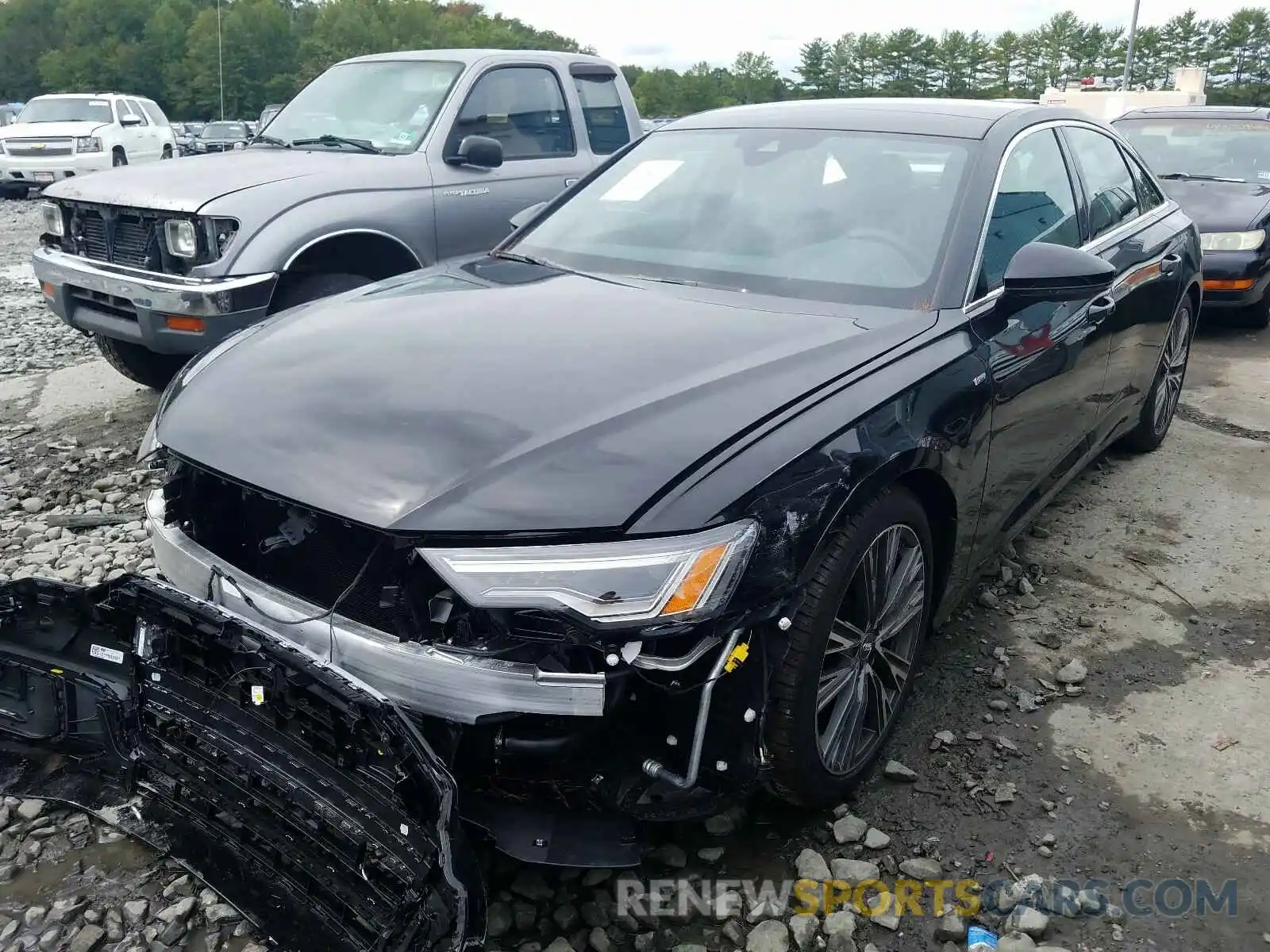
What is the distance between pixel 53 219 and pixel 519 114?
102 inches

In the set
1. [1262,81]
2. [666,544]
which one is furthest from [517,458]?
[1262,81]

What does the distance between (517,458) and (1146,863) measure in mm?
1780

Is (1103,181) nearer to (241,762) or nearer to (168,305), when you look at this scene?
(241,762)

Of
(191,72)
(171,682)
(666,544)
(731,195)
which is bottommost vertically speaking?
(171,682)

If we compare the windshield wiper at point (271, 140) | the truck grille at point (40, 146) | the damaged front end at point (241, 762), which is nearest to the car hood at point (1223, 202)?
the windshield wiper at point (271, 140)

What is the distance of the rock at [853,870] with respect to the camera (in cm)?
242

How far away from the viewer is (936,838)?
101 inches

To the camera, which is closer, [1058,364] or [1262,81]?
[1058,364]

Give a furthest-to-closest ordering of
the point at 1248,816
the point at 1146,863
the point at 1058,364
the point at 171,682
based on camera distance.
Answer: the point at 1058,364 < the point at 1248,816 < the point at 1146,863 < the point at 171,682

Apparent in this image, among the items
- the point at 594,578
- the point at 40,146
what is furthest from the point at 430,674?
the point at 40,146

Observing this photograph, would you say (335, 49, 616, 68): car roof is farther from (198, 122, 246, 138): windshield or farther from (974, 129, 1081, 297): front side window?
(198, 122, 246, 138): windshield

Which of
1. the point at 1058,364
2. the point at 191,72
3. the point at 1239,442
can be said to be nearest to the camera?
the point at 1058,364

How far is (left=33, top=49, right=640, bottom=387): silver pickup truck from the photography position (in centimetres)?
479

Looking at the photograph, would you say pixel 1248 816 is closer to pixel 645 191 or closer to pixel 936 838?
pixel 936 838
